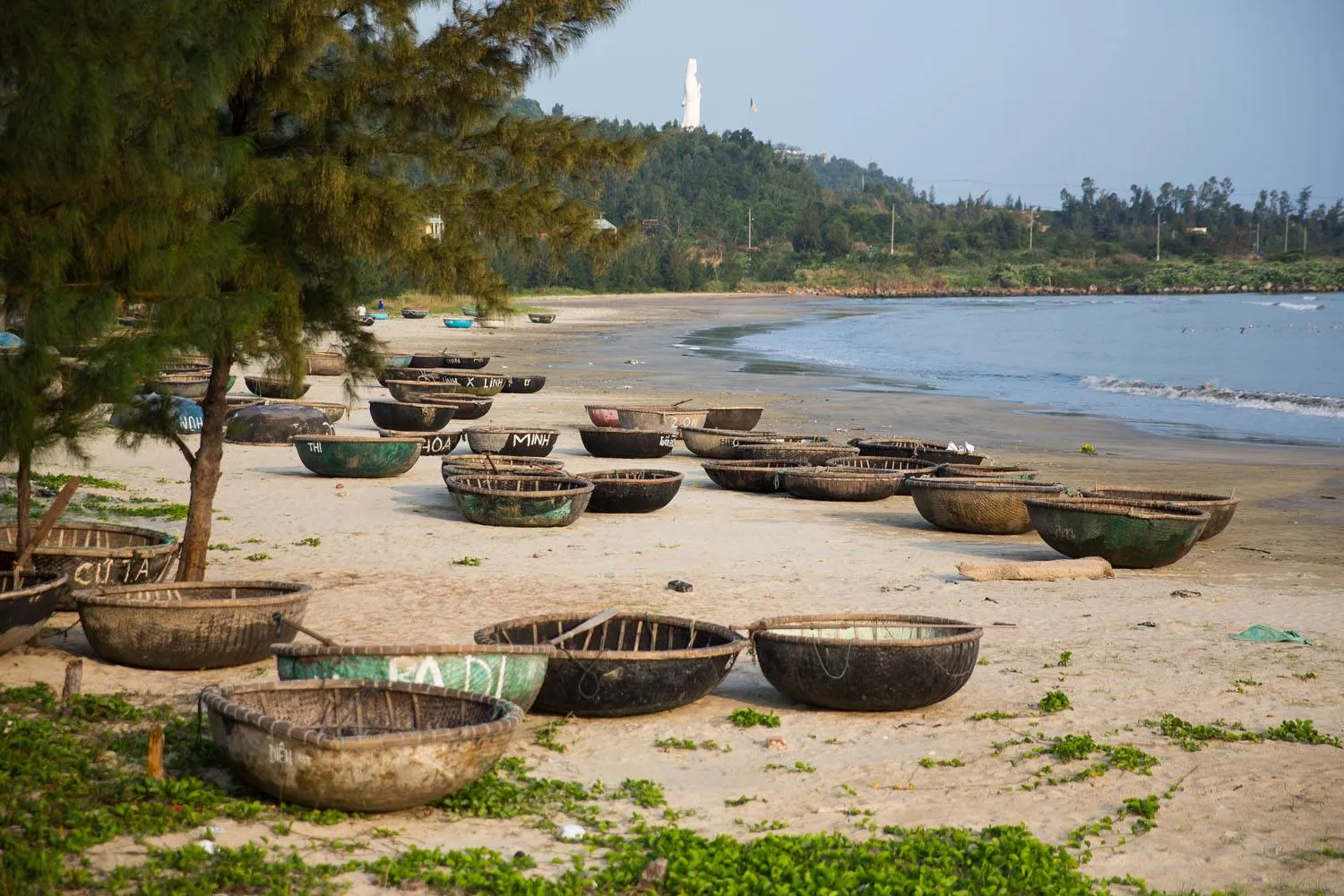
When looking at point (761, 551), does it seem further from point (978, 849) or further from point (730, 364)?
point (730, 364)

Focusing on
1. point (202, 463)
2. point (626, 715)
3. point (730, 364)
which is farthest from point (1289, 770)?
point (730, 364)

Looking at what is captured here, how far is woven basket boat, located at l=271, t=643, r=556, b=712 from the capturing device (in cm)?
736

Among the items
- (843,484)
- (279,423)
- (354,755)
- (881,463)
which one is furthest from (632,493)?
(354,755)

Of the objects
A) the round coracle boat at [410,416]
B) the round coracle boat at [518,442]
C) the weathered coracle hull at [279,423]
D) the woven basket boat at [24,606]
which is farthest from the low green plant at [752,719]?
the round coracle boat at [410,416]

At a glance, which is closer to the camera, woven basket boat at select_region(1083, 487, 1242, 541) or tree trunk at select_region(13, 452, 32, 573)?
tree trunk at select_region(13, 452, 32, 573)

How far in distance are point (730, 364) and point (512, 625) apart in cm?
4048

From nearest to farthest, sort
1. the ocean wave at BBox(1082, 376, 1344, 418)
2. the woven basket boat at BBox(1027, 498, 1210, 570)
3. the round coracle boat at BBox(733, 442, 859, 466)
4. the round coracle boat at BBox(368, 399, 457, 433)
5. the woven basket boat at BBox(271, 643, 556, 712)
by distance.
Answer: the woven basket boat at BBox(271, 643, 556, 712), the woven basket boat at BBox(1027, 498, 1210, 570), the round coracle boat at BBox(733, 442, 859, 466), the round coracle boat at BBox(368, 399, 457, 433), the ocean wave at BBox(1082, 376, 1344, 418)

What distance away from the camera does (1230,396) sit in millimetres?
41500

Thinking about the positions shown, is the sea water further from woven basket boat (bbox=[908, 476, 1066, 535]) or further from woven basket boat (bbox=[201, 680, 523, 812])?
woven basket boat (bbox=[201, 680, 523, 812])

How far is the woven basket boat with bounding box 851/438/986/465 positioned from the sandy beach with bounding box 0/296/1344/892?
1.48 meters

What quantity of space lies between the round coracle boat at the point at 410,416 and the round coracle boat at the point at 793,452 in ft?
16.1

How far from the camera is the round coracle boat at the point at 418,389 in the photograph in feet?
83.1

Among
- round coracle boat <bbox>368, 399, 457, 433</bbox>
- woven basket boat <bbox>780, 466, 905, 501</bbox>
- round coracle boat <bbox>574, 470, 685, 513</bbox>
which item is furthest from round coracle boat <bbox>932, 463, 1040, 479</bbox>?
round coracle boat <bbox>368, 399, 457, 433</bbox>

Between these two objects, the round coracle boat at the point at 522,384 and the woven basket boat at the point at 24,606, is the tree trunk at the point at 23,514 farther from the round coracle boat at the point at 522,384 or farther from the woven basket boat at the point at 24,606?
the round coracle boat at the point at 522,384
